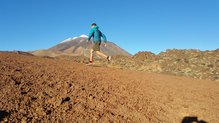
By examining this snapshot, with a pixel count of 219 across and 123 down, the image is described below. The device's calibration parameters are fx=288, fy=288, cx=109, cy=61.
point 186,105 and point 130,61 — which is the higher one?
point 130,61

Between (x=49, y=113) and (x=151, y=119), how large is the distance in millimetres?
2257

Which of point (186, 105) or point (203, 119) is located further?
point (186, 105)

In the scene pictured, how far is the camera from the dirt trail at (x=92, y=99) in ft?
16.2

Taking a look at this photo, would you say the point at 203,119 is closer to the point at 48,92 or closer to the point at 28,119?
the point at 48,92

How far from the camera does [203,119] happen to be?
22.9 ft

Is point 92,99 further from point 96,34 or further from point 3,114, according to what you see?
point 96,34

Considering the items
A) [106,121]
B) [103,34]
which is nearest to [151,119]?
[106,121]

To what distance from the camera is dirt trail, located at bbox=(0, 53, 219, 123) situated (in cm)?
494

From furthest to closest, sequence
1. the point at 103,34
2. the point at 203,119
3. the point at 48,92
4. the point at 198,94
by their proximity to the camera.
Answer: the point at 103,34, the point at 198,94, the point at 203,119, the point at 48,92

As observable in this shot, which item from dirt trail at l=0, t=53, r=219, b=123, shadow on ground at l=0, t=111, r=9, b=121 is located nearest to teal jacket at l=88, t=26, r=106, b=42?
dirt trail at l=0, t=53, r=219, b=123

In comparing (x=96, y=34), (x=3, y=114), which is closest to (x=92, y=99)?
(x=3, y=114)

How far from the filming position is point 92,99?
607 cm

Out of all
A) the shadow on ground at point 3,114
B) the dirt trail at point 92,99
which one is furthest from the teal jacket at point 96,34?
the shadow on ground at point 3,114

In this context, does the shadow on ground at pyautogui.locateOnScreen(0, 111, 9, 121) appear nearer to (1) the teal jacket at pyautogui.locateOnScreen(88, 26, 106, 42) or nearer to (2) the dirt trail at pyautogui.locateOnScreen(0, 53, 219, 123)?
(2) the dirt trail at pyautogui.locateOnScreen(0, 53, 219, 123)
